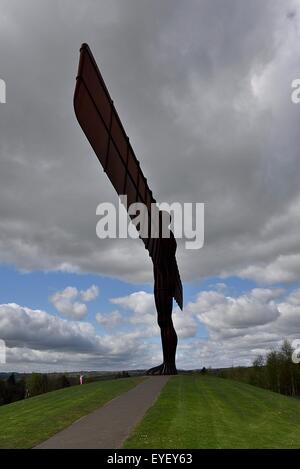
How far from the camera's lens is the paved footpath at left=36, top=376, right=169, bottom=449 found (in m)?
9.01

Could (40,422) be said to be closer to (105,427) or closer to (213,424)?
(105,427)

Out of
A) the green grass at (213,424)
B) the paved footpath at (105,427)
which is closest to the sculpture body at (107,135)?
the paved footpath at (105,427)

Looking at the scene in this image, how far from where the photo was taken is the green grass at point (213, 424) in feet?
30.6

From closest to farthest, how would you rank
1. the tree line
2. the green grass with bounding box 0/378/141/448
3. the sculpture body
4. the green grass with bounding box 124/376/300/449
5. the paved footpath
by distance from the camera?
1. the paved footpath
2. the green grass with bounding box 124/376/300/449
3. the green grass with bounding box 0/378/141/448
4. the sculpture body
5. the tree line

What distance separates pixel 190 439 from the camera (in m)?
9.42

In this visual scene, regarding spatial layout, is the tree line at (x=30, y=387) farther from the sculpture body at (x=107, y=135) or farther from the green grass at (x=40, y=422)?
the green grass at (x=40, y=422)

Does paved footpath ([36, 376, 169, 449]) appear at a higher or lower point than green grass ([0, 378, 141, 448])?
higher

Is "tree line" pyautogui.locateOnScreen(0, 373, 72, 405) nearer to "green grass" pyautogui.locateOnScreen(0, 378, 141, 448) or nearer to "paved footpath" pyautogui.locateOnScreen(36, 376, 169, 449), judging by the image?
"green grass" pyautogui.locateOnScreen(0, 378, 141, 448)

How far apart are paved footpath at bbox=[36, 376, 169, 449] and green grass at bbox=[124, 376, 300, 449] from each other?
327 millimetres

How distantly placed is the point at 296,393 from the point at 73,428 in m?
60.8

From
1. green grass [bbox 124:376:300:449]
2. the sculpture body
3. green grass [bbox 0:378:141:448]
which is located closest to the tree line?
the sculpture body

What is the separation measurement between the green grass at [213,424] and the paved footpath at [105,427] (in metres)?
0.33

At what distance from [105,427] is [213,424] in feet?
9.71

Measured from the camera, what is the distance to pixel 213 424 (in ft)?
37.2
